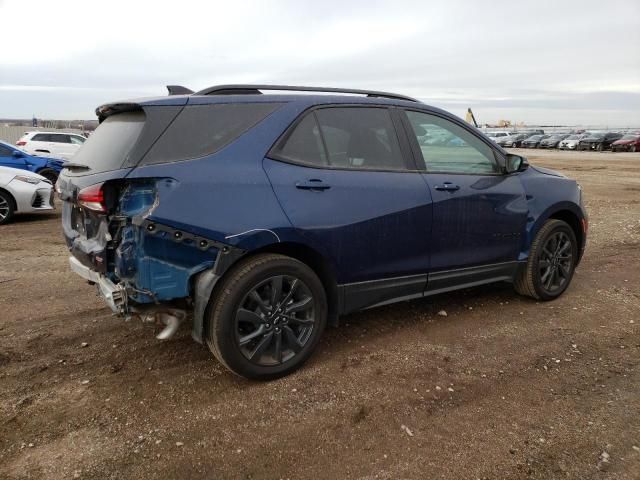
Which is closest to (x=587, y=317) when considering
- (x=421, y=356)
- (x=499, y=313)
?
(x=499, y=313)

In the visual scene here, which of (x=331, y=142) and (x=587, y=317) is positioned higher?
(x=331, y=142)

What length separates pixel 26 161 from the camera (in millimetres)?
11906

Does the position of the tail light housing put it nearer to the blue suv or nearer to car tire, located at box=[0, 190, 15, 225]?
the blue suv

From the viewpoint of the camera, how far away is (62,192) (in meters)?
3.57

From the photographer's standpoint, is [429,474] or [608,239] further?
[608,239]

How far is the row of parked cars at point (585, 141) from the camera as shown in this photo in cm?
3888

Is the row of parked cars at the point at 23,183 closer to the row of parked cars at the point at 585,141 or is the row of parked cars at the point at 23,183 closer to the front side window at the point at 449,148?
the front side window at the point at 449,148

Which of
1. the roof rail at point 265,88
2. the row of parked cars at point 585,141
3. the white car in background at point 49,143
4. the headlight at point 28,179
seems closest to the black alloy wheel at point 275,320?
the roof rail at point 265,88

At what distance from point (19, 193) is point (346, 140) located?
7.69 m

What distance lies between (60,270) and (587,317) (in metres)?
5.51

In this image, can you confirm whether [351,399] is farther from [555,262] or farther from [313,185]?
[555,262]

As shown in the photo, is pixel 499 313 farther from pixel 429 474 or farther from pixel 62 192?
pixel 62 192

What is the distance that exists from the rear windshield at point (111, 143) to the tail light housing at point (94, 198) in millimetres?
152

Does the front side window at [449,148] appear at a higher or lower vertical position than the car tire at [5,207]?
higher
